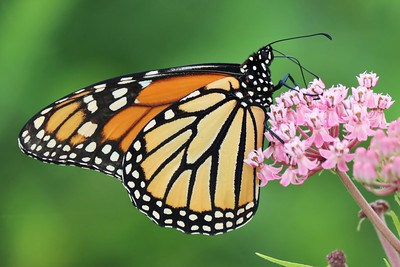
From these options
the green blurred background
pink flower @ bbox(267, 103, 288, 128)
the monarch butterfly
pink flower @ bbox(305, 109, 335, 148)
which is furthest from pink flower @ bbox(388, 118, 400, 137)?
Answer: the green blurred background

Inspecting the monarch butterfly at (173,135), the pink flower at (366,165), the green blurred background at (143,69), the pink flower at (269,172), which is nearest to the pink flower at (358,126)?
the pink flower at (366,165)

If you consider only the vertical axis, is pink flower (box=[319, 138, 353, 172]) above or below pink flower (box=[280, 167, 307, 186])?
above

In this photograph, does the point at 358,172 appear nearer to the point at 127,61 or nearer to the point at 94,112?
the point at 94,112

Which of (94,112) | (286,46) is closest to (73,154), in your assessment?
(94,112)

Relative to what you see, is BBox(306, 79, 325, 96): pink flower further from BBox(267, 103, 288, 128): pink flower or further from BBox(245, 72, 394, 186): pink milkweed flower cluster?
BBox(267, 103, 288, 128): pink flower

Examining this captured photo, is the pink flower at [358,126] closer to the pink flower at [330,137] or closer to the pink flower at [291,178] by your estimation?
the pink flower at [330,137]

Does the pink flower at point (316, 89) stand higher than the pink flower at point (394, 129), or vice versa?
the pink flower at point (316, 89)
